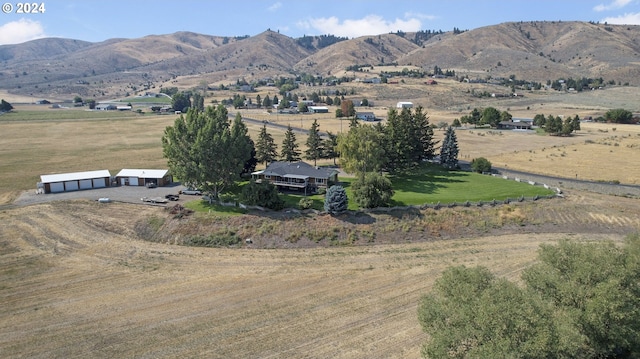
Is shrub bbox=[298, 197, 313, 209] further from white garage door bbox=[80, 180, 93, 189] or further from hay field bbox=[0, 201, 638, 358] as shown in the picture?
Result: white garage door bbox=[80, 180, 93, 189]

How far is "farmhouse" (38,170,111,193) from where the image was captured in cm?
5891

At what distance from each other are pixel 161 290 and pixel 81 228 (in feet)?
61.2

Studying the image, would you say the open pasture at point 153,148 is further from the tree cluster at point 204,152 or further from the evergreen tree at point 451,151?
the tree cluster at point 204,152

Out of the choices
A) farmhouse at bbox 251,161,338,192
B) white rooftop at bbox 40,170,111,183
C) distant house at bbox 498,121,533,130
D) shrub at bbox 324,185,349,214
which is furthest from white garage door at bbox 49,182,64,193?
distant house at bbox 498,121,533,130

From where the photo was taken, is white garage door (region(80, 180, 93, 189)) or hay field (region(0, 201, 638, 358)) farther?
white garage door (region(80, 180, 93, 189))

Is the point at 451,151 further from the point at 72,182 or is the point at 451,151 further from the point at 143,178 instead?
the point at 72,182

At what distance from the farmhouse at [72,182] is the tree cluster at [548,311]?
53.5 m

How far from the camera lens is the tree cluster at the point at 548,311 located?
1991 cm

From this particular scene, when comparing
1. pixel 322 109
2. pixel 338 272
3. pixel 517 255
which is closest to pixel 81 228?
pixel 338 272

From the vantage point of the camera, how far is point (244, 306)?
109 feet

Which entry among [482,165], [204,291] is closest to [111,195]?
[204,291]

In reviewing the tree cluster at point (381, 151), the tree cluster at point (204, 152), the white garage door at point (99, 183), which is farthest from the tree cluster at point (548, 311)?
the white garage door at point (99, 183)

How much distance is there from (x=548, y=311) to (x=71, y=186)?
200 ft

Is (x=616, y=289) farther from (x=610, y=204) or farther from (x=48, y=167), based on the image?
(x=48, y=167)
